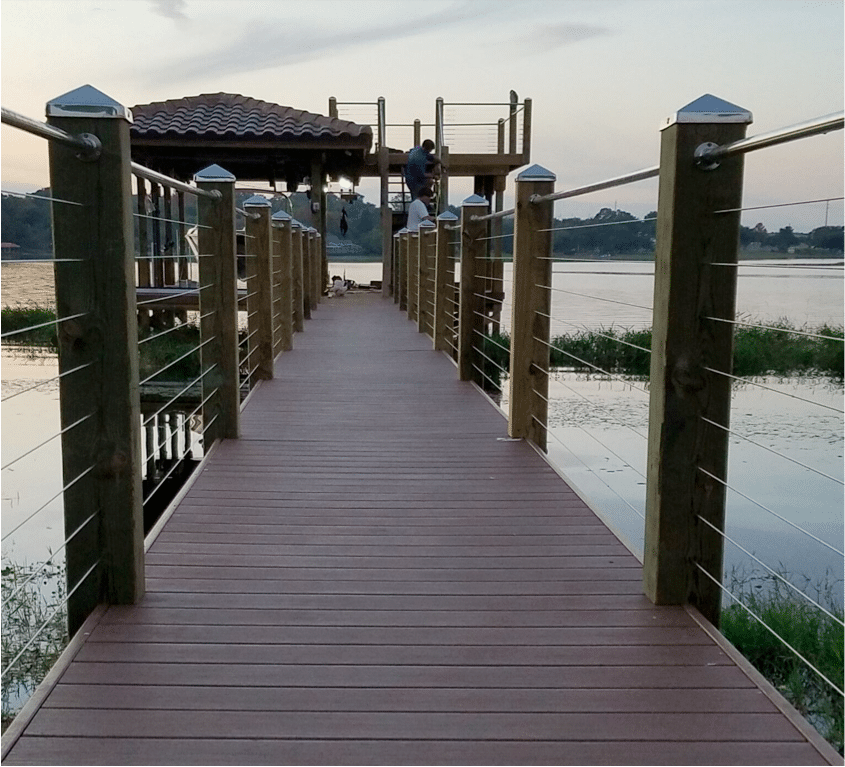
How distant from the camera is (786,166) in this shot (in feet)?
19.0

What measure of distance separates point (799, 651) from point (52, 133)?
372 centimetres

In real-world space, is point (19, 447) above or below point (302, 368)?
below

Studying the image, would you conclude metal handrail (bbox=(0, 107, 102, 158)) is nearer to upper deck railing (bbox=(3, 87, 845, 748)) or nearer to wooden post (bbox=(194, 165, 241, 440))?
upper deck railing (bbox=(3, 87, 845, 748))

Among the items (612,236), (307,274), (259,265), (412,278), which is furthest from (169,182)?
(307,274)

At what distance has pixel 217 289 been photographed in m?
4.15

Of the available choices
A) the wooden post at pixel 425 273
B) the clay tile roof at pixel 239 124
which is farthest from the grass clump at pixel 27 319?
the wooden post at pixel 425 273

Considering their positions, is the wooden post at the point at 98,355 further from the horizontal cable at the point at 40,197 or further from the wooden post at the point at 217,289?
the wooden post at the point at 217,289

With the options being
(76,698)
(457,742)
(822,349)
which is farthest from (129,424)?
(822,349)

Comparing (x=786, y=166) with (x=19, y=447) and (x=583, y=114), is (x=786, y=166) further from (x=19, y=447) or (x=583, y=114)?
(x=583, y=114)

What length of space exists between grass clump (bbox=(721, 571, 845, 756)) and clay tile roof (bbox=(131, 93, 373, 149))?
11.0 m

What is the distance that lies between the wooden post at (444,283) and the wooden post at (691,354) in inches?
195

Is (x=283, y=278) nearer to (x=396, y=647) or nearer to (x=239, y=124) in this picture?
(x=396, y=647)

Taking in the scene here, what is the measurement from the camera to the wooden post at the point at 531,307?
420 centimetres

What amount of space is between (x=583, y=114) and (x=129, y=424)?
60.4ft
